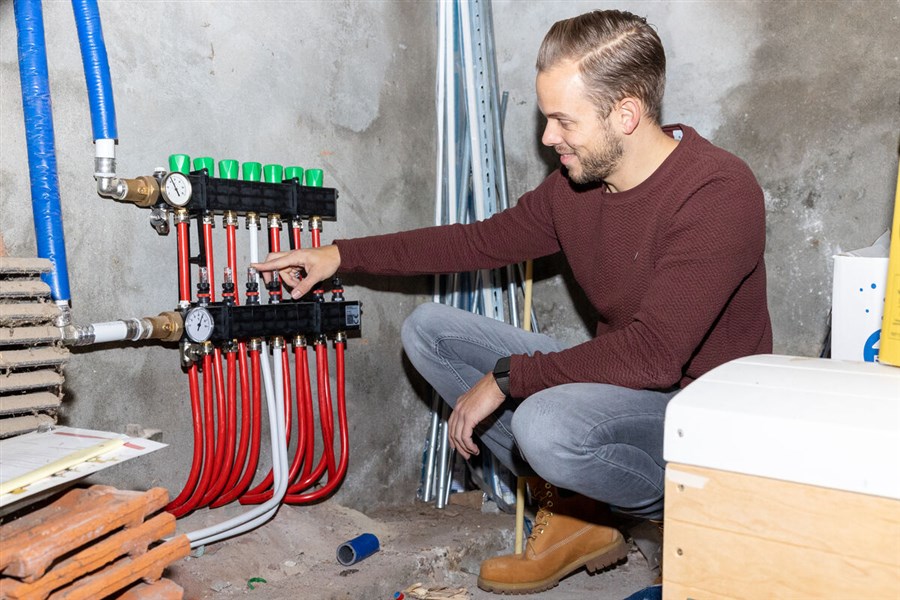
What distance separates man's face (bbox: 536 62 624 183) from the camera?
163 cm

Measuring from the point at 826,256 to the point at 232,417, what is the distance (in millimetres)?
1409

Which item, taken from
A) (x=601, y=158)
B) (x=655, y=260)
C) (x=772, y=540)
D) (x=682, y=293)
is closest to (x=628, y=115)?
(x=601, y=158)

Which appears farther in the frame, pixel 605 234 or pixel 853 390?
pixel 605 234

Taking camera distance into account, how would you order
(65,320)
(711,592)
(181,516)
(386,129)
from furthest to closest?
(386,129) < (181,516) < (65,320) < (711,592)

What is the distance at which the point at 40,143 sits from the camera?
1506 mm

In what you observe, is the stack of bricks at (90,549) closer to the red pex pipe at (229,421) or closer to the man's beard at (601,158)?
the red pex pipe at (229,421)

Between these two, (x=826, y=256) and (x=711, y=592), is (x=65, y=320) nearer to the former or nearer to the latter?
(x=711, y=592)

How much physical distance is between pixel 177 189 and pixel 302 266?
350mm

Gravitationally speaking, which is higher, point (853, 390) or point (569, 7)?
point (569, 7)

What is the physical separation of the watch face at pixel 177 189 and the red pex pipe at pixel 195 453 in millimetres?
348

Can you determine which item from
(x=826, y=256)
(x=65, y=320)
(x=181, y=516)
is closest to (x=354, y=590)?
(x=181, y=516)

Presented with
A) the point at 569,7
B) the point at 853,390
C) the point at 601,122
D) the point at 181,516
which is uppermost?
the point at 569,7

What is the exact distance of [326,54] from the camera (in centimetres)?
205

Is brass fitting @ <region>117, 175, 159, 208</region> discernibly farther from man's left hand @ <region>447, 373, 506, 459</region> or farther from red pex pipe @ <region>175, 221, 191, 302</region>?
man's left hand @ <region>447, 373, 506, 459</region>
